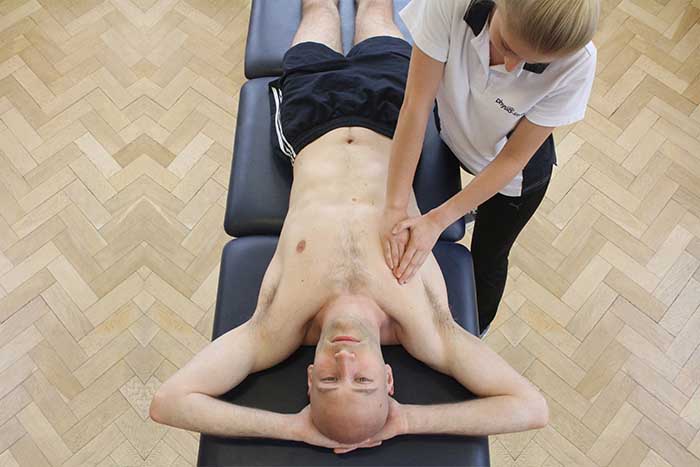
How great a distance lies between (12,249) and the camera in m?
2.13

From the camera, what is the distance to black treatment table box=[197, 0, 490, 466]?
4.24 ft

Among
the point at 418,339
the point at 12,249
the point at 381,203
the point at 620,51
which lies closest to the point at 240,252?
the point at 381,203

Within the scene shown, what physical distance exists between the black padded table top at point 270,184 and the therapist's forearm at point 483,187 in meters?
0.25

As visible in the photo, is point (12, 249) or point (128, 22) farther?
point (128, 22)

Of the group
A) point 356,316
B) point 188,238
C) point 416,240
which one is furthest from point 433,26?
point 188,238

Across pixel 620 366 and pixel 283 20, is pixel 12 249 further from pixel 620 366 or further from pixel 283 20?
pixel 620 366

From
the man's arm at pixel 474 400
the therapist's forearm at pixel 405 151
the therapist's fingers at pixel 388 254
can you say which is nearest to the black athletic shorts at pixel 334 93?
the therapist's forearm at pixel 405 151

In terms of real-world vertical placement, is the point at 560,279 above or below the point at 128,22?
below

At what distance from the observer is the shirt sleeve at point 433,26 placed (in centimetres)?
107

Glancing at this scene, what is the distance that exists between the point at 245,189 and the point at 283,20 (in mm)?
634

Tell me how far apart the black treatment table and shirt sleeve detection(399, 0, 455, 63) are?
1.78ft

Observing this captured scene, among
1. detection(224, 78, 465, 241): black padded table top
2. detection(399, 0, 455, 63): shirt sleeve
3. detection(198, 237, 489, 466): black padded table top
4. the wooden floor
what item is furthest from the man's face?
the wooden floor

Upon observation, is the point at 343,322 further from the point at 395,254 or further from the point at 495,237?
the point at 495,237

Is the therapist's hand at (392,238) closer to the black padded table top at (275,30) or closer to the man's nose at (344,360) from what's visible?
the man's nose at (344,360)
